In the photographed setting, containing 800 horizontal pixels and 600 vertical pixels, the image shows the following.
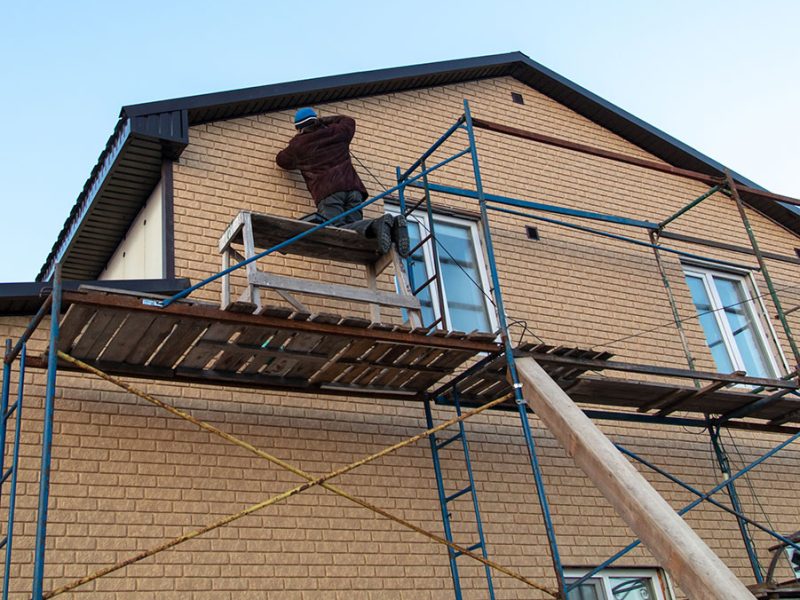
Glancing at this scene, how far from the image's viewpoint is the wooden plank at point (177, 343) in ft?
21.7

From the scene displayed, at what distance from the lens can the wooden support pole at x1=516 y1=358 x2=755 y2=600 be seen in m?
5.59

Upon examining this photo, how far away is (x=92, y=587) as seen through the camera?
6426mm

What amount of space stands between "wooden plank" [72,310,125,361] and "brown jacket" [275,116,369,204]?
275 centimetres

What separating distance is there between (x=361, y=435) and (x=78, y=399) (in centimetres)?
233

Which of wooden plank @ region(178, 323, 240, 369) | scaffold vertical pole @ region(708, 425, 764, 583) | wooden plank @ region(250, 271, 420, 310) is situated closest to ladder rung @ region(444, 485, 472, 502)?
wooden plank @ region(250, 271, 420, 310)

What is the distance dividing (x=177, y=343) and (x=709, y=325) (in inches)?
277

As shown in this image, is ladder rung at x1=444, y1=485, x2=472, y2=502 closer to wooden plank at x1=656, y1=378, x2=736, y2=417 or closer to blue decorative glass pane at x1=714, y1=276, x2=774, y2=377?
wooden plank at x1=656, y1=378, x2=736, y2=417

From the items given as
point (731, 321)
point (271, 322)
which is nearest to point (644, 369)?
point (271, 322)

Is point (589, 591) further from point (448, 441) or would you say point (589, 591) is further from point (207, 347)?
point (207, 347)

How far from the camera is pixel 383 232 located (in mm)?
8047

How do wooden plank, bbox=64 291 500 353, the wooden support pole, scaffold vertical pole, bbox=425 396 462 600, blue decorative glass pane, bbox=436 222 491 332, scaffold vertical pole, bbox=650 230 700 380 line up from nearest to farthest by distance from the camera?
the wooden support pole → wooden plank, bbox=64 291 500 353 → scaffold vertical pole, bbox=425 396 462 600 → blue decorative glass pane, bbox=436 222 491 332 → scaffold vertical pole, bbox=650 230 700 380

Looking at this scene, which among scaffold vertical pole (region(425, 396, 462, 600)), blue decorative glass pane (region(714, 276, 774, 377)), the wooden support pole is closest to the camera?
the wooden support pole

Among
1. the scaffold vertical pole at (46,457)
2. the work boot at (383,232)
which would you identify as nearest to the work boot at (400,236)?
the work boot at (383,232)

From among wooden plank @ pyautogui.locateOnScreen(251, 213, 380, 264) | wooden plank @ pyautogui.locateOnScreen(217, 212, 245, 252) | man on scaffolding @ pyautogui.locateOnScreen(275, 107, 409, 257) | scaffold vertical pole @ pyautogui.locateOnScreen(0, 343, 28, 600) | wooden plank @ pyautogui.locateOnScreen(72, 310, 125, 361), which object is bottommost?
scaffold vertical pole @ pyautogui.locateOnScreen(0, 343, 28, 600)
